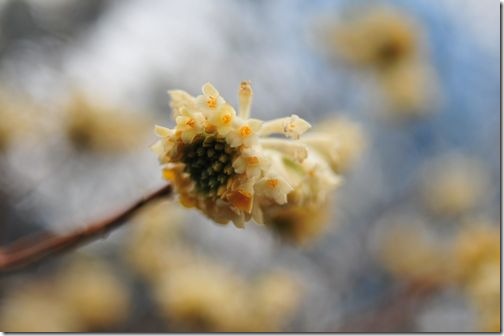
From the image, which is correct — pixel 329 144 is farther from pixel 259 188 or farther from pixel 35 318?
pixel 35 318

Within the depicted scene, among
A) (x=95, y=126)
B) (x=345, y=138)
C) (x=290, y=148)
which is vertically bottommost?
(x=290, y=148)

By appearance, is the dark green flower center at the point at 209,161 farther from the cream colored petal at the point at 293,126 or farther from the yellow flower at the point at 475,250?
the yellow flower at the point at 475,250

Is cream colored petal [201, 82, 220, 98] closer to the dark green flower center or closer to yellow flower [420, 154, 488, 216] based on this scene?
the dark green flower center

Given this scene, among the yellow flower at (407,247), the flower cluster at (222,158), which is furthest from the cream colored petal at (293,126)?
the yellow flower at (407,247)

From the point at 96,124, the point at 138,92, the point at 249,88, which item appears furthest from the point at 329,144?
the point at 138,92

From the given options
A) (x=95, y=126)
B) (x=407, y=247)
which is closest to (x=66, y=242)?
(x=95, y=126)

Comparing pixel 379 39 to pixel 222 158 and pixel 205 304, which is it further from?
pixel 222 158

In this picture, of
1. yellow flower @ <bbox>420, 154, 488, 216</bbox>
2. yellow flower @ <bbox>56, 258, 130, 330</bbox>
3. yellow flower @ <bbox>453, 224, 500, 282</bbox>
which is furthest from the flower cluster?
yellow flower @ <bbox>420, 154, 488, 216</bbox>
